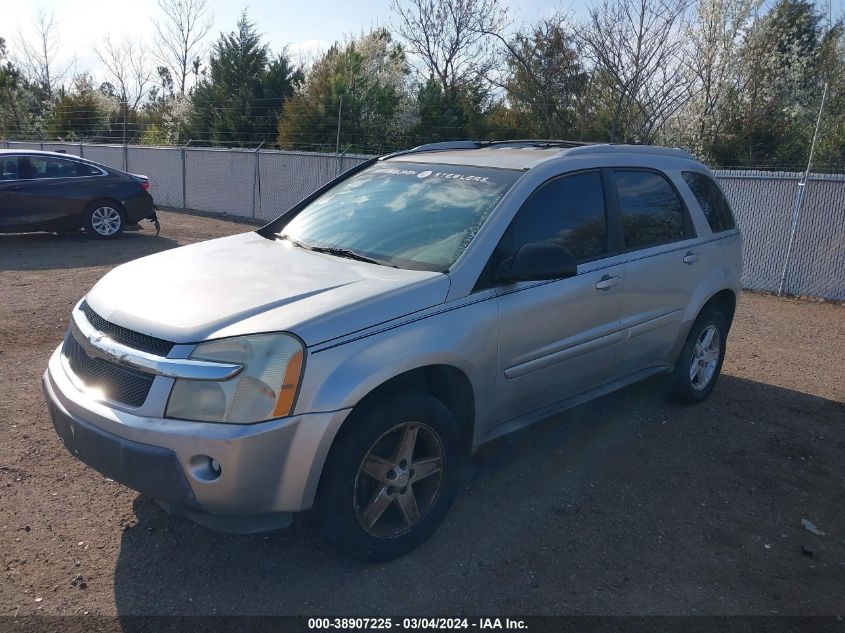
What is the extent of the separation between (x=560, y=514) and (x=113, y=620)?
223cm

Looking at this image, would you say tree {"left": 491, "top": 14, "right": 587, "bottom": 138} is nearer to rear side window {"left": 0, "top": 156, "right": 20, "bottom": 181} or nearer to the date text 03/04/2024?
rear side window {"left": 0, "top": 156, "right": 20, "bottom": 181}

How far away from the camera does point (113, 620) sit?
3049 millimetres

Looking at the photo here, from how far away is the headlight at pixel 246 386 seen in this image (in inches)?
118

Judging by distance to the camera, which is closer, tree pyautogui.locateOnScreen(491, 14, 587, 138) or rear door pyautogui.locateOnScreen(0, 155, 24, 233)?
rear door pyautogui.locateOnScreen(0, 155, 24, 233)

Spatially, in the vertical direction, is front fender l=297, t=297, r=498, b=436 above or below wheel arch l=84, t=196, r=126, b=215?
above

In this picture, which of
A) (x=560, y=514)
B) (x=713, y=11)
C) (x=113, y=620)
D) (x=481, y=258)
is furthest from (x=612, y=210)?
(x=713, y=11)

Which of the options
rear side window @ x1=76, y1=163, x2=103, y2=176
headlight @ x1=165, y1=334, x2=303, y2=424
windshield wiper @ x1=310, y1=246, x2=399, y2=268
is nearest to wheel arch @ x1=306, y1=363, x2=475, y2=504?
headlight @ x1=165, y1=334, x2=303, y2=424

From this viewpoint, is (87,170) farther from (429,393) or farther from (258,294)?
(429,393)

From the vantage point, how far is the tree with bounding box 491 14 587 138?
1773cm

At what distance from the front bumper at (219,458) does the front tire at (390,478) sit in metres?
0.13

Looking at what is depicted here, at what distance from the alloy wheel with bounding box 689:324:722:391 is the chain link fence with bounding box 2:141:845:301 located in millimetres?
5398

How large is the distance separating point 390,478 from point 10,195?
10.4m

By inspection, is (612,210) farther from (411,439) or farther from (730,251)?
(411,439)

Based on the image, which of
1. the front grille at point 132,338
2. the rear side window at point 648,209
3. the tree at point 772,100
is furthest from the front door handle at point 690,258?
the tree at point 772,100
